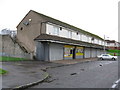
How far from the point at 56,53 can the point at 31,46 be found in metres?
4.82

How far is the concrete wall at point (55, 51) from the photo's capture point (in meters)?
26.7

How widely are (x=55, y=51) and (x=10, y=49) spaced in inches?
389

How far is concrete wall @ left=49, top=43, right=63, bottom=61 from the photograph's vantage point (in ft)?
87.7

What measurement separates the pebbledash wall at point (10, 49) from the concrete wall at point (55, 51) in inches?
168

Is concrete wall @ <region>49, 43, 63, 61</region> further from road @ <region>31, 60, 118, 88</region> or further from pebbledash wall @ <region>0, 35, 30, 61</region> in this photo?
road @ <region>31, 60, 118, 88</region>

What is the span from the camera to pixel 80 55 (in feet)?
127

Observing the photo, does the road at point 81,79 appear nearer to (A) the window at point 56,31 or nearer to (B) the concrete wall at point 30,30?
(B) the concrete wall at point 30,30


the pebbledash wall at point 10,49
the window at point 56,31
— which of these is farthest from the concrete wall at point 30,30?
the window at point 56,31

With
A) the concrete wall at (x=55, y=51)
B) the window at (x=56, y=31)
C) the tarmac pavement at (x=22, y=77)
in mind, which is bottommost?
the tarmac pavement at (x=22, y=77)

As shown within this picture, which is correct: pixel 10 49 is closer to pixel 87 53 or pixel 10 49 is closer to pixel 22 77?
pixel 87 53

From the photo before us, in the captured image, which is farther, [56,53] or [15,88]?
[56,53]

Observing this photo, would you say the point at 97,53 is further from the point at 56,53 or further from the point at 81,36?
the point at 56,53

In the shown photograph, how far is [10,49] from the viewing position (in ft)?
104

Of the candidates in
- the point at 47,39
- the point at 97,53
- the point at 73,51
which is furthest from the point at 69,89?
the point at 97,53
